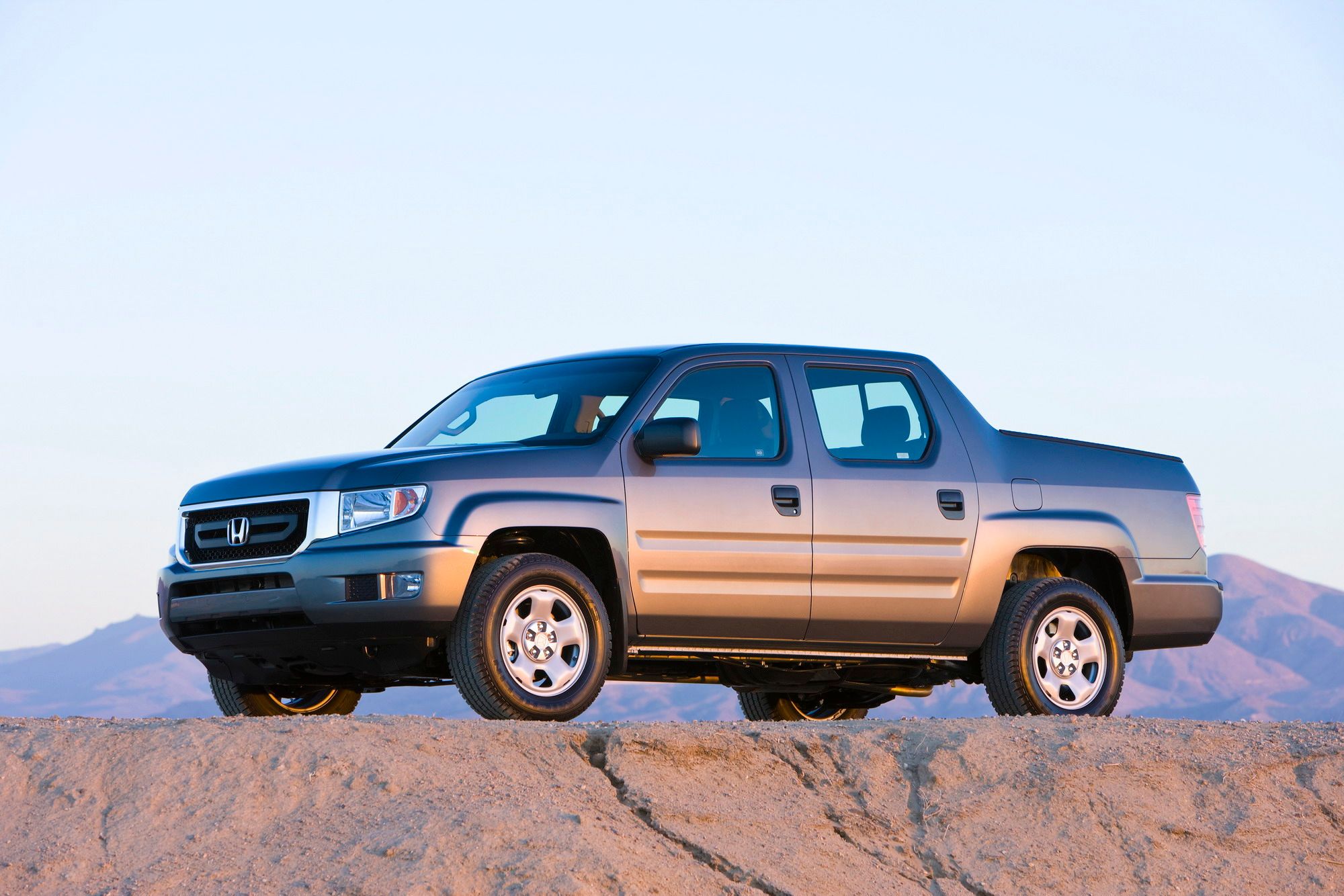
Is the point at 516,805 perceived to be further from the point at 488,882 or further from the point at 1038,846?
the point at 1038,846

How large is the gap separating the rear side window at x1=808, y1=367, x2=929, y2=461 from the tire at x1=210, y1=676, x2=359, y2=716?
2782mm

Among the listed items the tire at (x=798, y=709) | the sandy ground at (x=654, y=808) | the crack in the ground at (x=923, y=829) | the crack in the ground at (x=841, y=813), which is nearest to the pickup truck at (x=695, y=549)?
the sandy ground at (x=654, y=808)

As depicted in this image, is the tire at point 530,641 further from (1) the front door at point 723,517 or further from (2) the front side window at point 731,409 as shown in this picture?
(2) the front side window at point 731,409

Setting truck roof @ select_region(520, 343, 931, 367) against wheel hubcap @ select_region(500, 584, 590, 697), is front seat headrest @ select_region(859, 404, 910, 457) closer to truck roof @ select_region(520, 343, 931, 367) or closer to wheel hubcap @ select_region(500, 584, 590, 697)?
truck roof @ select_region(520, 343, 931, 367)

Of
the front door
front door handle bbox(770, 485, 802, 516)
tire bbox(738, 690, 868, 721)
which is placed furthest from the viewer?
tire bbox(738, 690, 868, 721)

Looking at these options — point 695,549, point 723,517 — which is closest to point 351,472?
point 695,549

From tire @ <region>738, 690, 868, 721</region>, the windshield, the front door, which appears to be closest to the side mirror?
the front door

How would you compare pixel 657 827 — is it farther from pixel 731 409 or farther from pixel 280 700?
pixel 280 700

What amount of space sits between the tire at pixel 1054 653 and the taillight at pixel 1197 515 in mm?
932

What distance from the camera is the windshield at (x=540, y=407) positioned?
336 inches

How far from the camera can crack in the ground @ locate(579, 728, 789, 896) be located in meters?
6.14

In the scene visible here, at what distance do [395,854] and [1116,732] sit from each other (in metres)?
3.46

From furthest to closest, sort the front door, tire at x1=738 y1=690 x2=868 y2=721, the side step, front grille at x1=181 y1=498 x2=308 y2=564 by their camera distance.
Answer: tire at x1=738 y1=690 x2=868 y2=721
the side step
the front door
front grille at x1=181 y1=498 x2=308 y2=564

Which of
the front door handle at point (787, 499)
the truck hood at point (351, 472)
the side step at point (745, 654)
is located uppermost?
the truck hood at point (351, 472)
